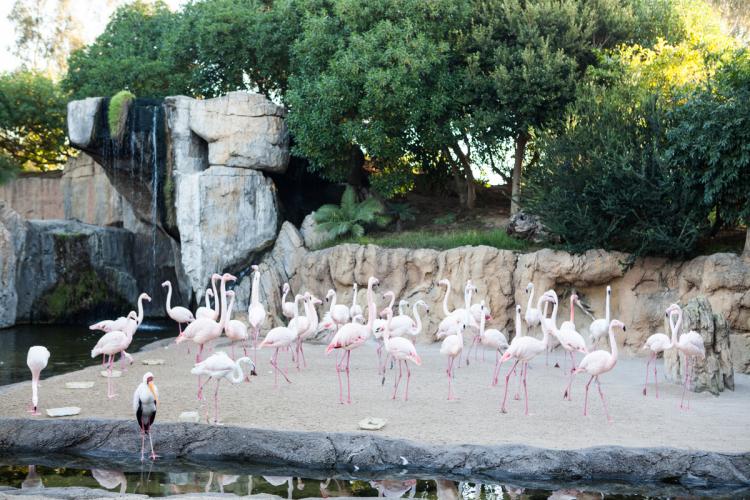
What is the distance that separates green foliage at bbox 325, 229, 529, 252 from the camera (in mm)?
19844

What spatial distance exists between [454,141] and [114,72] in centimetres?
1353

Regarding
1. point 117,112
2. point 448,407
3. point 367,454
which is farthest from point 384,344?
point 117,112

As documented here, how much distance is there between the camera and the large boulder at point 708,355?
42.1 ft

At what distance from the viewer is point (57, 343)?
19.8 meters

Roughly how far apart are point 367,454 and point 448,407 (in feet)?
8.38

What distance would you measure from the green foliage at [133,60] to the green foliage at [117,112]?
447cm

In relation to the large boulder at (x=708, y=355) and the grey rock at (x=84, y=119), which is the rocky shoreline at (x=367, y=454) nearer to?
the large boulder at (x=708, y=355)

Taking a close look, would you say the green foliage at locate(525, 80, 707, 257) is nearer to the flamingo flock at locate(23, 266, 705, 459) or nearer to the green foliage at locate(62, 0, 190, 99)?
the flamingo flock at locate(23, 266, 705, 459)

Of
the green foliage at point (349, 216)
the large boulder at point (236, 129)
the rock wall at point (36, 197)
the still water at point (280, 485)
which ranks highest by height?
the large boulder at point (236, 129)

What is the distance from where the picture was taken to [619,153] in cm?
1792

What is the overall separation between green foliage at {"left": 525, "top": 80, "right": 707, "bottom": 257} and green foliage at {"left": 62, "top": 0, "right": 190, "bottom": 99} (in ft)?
48.6

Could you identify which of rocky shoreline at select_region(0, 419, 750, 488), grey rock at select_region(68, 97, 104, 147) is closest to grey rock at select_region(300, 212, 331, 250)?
grey rock at select_region(68, 97, 104, 147)

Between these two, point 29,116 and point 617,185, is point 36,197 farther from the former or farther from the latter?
point 617,185

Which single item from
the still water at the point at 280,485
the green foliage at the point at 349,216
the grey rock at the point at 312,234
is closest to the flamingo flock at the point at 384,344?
the still water at the point at 280,485
